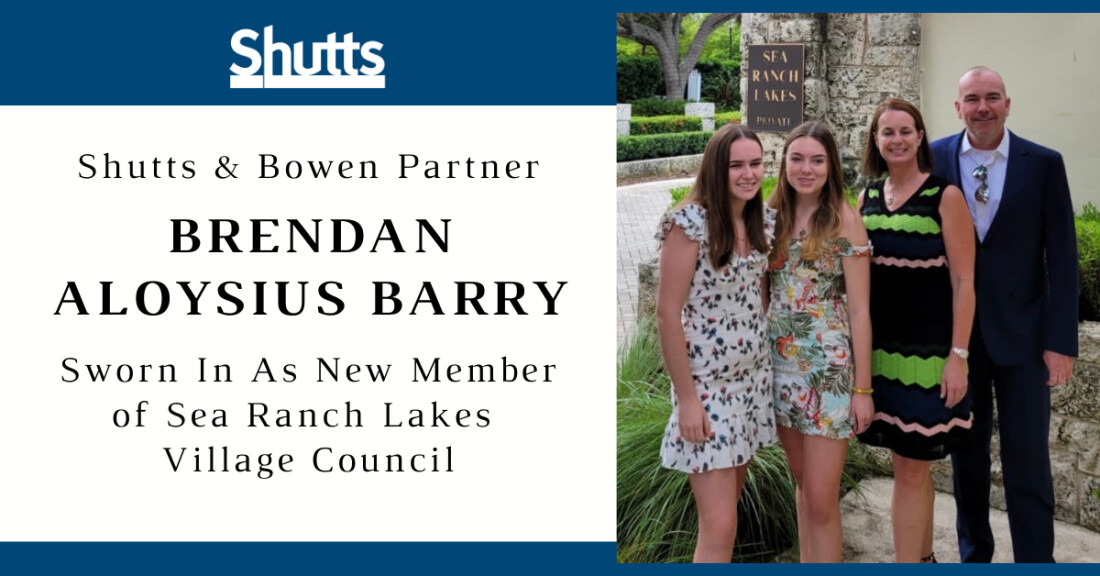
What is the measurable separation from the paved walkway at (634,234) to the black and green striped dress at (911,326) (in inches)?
92.6

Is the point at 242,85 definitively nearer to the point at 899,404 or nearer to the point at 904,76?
the point at 899,404

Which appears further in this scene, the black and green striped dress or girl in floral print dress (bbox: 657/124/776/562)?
the black and green striped dress

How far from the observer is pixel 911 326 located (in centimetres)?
343

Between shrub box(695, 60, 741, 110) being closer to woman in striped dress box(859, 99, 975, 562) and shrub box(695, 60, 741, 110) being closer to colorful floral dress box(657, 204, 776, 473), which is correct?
woman in striped dress box(859, 99, 975, 562)

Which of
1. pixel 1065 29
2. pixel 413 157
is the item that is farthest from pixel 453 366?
pixel 1065 29

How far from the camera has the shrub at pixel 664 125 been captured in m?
21.3

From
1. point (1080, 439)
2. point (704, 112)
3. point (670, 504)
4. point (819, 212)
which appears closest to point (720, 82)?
point (704, 112)

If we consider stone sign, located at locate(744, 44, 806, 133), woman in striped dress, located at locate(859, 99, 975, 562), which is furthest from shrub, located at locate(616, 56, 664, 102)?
woman in striped dress, located at locate(859, 99, 975, 562)

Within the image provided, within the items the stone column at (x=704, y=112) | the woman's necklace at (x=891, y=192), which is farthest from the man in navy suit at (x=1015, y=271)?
the stone column at (x=704, y=112)

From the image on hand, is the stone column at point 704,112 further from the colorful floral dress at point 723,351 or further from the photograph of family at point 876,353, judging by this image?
the colorful floral dress at point 723,351

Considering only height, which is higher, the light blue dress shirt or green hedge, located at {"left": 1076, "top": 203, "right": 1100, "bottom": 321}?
the light blue dress shirt

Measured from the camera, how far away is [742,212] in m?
3.22

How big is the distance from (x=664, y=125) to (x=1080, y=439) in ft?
57.8

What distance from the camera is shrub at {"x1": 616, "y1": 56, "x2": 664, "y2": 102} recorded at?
28344 mm
